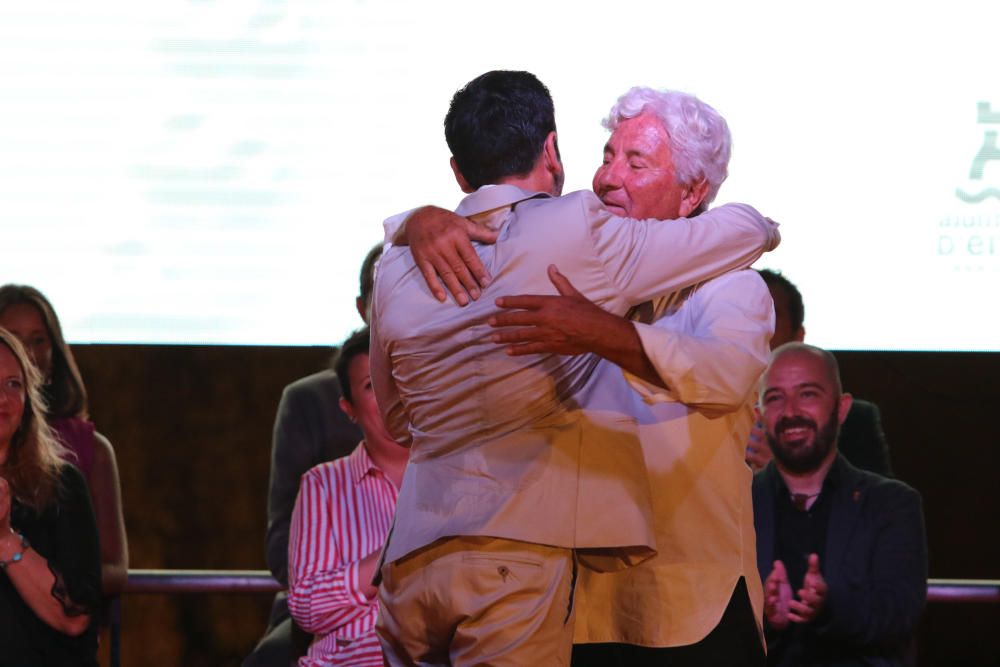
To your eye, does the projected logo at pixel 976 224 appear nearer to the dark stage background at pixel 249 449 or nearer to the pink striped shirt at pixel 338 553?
the dark stage background at pixel 249 449

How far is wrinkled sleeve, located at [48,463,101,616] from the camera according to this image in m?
2.99

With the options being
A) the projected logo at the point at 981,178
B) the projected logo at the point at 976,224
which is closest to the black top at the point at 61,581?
the projected logo at the point at 976,224

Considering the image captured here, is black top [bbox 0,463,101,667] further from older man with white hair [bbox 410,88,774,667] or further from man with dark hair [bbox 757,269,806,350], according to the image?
man with dark hair [bbox 757,269,806,350]

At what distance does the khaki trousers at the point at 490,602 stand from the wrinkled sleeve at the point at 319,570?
4.04ft

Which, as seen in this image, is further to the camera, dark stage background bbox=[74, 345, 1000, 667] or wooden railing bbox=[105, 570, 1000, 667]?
dark stage background bbox=[74, 345, 1000, 667]

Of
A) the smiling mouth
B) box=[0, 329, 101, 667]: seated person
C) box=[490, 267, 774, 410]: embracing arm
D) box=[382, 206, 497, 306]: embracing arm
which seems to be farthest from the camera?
the smiling mouth

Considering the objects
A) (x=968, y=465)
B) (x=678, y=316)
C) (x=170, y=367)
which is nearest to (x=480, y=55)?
(x=170, y=367)

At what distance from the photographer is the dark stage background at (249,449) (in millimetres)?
4492

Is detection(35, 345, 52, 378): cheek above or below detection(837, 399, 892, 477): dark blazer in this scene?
above

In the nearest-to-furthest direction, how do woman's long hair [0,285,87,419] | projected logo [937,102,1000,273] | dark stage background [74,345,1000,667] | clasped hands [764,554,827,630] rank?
1. clasped hands [764,554,827,630]
2. woman's long hair [0,285,87,419]
3. projected logo [937,102,1000,273]
4. dark stage background [74,345,1000,667]

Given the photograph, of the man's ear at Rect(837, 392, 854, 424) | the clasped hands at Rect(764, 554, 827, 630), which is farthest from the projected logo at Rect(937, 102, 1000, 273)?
the clasped hands at Rect(764, 554, 827, 630)

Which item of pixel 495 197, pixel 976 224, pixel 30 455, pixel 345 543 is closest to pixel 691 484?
pixel 495 197

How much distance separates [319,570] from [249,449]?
177 centimetres

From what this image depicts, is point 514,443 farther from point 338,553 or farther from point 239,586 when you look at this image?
point 239,586
